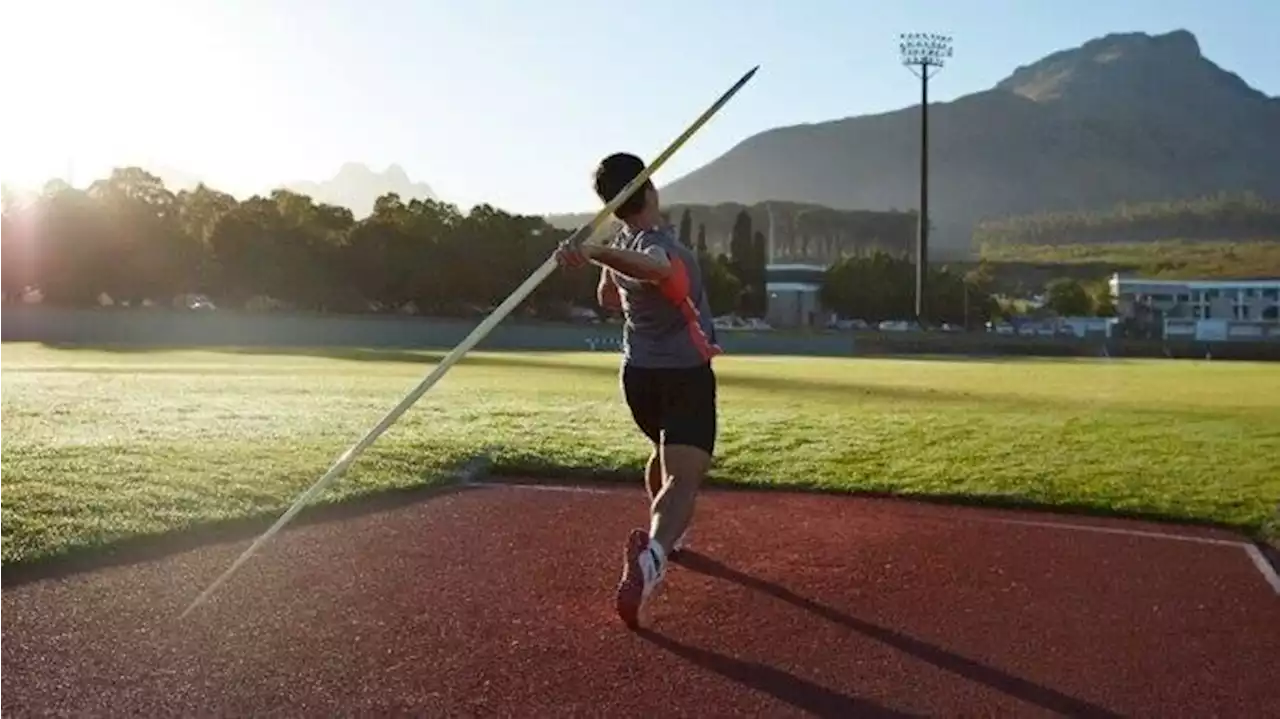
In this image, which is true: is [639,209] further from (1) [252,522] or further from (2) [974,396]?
(2) [974,396]

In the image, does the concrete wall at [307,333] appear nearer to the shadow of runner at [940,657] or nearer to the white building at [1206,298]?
the shadow of runner at [940,657]

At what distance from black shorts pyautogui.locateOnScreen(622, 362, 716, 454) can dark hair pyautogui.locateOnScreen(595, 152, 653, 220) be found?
0.71 metres

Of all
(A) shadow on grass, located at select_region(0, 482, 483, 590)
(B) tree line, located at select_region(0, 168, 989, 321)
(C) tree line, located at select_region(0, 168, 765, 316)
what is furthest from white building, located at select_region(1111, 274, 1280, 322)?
(A) shadow on grass, located at select_region(0, 482, 483, 590)

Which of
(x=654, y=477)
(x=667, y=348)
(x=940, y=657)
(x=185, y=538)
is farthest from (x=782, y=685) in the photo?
(x=185, y=538)

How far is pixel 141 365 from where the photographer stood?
30.8 m

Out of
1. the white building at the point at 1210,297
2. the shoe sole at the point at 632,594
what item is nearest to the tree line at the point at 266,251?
the shoe sole at the point at 632,594

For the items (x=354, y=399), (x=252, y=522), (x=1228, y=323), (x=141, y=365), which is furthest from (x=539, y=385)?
(x=1228, y=323)

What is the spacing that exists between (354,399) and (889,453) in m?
8.27

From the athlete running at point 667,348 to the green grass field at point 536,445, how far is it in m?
3.00

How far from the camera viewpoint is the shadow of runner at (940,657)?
197 inches

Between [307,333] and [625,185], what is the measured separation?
2181 inches

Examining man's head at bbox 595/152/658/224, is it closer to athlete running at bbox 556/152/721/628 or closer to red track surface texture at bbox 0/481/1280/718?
athlete running at bbox 556/152/721/628

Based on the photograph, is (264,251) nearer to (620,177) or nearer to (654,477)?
(654,477)

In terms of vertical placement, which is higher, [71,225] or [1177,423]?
[71,225]
